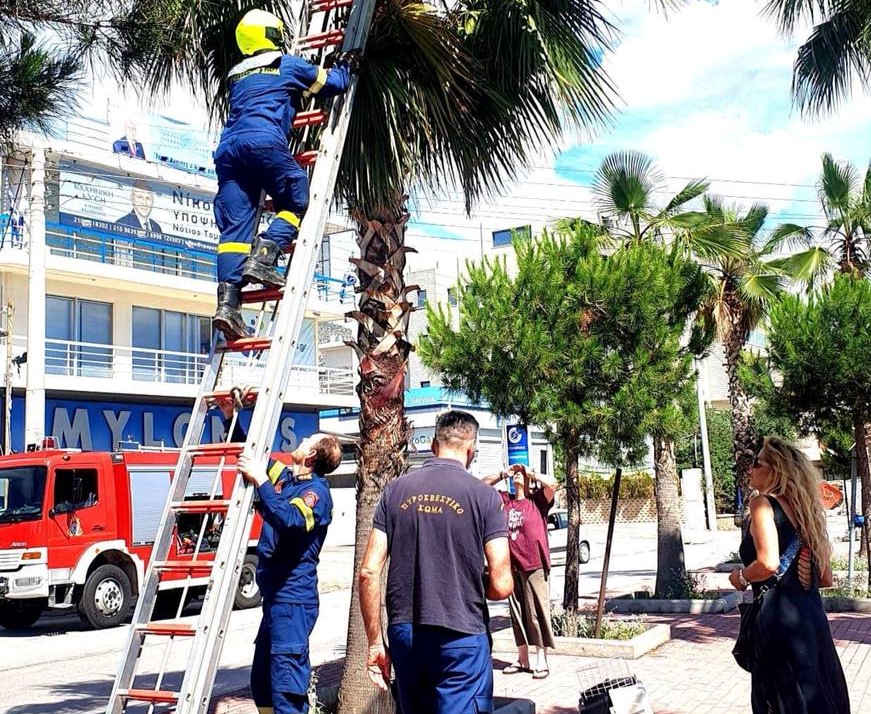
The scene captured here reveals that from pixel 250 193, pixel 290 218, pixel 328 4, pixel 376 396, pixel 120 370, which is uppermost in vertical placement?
pixel 328 4

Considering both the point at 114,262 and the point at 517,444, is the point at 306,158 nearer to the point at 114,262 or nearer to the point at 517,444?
the point at 517,444

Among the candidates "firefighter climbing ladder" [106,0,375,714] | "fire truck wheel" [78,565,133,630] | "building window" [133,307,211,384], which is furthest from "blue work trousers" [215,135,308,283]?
"building window" [133,307,211,384]

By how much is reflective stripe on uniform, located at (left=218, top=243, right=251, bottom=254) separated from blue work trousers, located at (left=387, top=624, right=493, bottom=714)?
211cm

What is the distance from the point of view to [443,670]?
14.7ft

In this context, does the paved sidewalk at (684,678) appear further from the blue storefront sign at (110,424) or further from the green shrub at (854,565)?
the blue storefront sign at (110,424)

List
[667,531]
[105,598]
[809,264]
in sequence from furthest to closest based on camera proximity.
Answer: [809,264]
[105,598]
[667,531]

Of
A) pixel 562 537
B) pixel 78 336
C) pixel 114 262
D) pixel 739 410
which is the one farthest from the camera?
pixel 562 537

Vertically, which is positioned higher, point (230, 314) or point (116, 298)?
point (116, 298)

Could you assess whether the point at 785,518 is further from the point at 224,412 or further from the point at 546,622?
the point at 546,622

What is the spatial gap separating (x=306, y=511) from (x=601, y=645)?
19.0 ft

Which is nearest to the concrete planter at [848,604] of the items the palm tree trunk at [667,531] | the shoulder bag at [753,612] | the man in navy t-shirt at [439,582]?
the palm tree trunk at [667,531]

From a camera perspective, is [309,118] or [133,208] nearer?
[309,118]

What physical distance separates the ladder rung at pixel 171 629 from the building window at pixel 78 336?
23.4 m

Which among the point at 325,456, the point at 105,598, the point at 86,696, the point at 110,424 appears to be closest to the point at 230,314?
the point at 325,456
